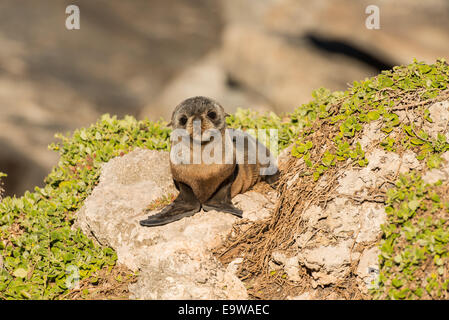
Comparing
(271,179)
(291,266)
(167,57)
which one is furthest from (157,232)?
(167,57)

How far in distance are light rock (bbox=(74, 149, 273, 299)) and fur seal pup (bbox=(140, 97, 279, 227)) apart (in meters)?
0.12

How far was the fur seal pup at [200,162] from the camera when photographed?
15.6 ft

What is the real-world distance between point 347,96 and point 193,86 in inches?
295

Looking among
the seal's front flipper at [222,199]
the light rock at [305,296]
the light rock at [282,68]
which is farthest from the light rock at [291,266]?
the light rock at [282,68]

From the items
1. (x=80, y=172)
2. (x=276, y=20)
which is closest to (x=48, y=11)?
(x=276, y=20)

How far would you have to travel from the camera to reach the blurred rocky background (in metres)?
10.6

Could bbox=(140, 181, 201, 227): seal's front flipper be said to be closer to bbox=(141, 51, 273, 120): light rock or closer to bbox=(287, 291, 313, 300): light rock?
bbox=(287, 291, 313, 300): light rock

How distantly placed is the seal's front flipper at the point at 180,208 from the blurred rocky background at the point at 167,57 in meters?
6.03

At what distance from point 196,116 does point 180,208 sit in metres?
0.98

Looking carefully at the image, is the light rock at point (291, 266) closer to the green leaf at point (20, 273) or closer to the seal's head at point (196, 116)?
the seal's head at point (196, 116)

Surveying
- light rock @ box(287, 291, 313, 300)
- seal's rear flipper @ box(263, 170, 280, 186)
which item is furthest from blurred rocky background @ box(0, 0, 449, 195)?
light rock @ box(287, 291, 313, 300)
